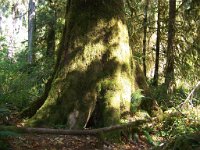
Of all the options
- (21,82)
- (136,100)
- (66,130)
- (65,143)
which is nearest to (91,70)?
(136,100)

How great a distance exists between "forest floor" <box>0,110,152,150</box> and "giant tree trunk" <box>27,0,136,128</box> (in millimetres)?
506

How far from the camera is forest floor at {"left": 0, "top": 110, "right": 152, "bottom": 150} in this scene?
20.2ft

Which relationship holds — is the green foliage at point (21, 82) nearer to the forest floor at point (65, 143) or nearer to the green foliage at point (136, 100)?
the forest floor at point (65, 143)

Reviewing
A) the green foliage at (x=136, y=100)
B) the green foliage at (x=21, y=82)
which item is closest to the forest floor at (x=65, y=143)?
the green foliage at (x=136, y=100)

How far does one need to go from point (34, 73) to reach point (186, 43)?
220 inches

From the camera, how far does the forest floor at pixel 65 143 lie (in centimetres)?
615

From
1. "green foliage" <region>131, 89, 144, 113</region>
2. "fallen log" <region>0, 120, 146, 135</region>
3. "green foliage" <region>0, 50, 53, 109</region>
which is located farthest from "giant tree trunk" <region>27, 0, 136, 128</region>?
"green foliage" <region>0, 50, 53, 109</region>

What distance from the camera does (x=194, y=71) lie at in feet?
38.6

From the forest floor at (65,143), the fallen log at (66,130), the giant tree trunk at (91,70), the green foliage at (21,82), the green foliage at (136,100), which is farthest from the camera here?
the green foliage at (21,82)

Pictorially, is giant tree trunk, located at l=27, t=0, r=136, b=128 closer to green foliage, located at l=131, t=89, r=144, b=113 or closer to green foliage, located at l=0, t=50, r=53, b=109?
green foliage, located at l=131, t=89, r=144, b=113

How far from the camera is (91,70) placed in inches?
305

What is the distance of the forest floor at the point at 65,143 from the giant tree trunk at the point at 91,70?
51 cm

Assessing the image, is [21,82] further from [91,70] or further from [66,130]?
[66,130]

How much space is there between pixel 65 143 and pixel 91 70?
1851 millimetres
